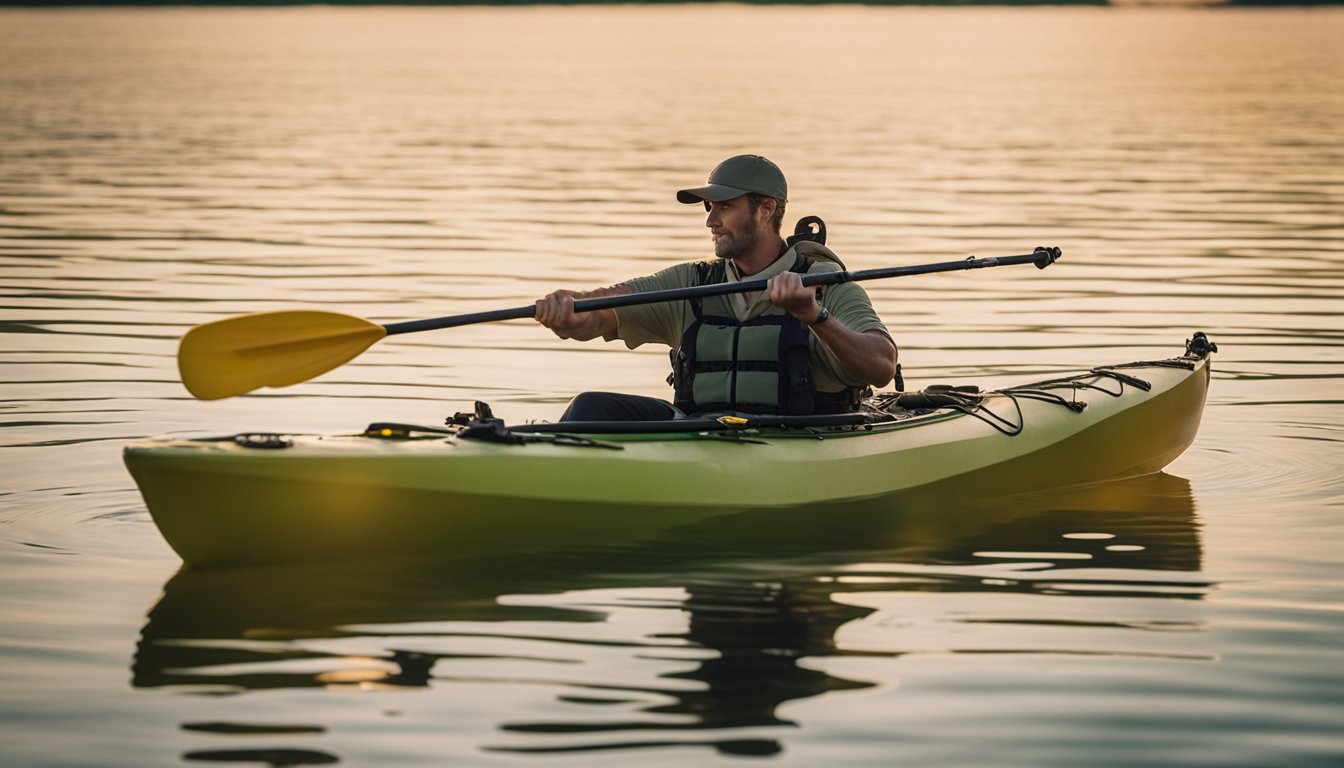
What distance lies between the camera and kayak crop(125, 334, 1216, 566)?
6.18m

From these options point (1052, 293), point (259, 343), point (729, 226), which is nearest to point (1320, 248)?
point (1052, 293)

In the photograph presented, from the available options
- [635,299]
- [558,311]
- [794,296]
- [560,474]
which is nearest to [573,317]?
[558,311]

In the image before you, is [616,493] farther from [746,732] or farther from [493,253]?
[493,253]

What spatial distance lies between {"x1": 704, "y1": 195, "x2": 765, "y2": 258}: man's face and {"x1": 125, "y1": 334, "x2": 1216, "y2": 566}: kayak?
0.62 metres

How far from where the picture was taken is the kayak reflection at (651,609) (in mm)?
5176

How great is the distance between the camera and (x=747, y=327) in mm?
7133

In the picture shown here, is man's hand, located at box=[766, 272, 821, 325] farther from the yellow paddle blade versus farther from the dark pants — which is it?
the yellow paddle blade

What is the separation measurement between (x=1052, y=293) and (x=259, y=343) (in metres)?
8.45

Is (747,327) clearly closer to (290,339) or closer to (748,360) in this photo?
(748,360)

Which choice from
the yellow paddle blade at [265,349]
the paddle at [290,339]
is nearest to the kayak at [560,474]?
the paddle at [290,339]

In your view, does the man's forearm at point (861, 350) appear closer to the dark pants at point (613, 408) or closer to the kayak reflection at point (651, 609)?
the kayak reflection at point (651, 609)

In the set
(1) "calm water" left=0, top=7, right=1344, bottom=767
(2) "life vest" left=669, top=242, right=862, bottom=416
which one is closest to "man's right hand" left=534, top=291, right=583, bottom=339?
(2) "life vest" left=669, top=242, right=862, bottom=416

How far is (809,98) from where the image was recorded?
39906mm

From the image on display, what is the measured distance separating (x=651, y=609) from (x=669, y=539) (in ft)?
2.51
